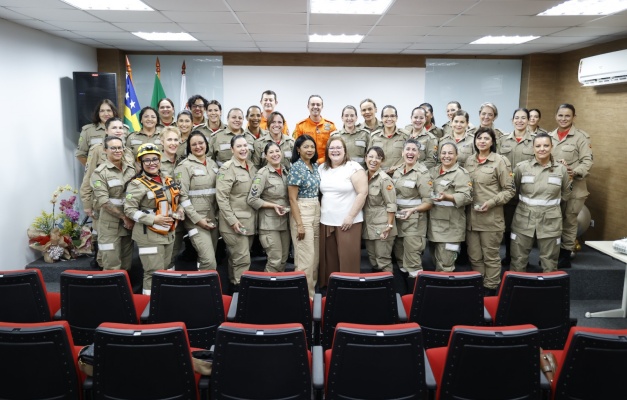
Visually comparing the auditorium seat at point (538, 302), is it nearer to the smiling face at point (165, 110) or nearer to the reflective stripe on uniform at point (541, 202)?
the reflective stripe on uniform at point (541, 202)

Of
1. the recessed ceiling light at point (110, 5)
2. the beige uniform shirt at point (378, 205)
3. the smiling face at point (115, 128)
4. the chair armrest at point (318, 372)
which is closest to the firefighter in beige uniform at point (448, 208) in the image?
the beige uniform shirt at point (378, 205)

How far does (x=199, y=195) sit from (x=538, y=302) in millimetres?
3185

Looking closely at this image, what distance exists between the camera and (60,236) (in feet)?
18.5

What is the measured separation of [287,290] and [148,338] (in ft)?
3.50

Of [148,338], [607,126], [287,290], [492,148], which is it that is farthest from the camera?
[607,126]

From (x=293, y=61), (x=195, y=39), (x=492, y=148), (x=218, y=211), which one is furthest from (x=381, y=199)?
(x=293, y=61)

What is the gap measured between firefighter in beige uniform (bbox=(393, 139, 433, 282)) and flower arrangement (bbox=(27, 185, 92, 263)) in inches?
152

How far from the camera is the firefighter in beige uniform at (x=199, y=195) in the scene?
4547 millimetres

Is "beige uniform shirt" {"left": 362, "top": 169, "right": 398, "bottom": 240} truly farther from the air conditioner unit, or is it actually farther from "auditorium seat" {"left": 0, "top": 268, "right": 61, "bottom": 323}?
the air conditioner unit

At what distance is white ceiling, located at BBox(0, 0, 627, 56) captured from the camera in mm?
4703

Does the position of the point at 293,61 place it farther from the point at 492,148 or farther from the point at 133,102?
the point at 492,148

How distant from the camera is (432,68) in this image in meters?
8.84

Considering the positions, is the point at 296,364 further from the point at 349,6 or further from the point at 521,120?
the point at 521,120

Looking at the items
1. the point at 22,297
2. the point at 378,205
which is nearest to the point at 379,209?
the point at 378,205
